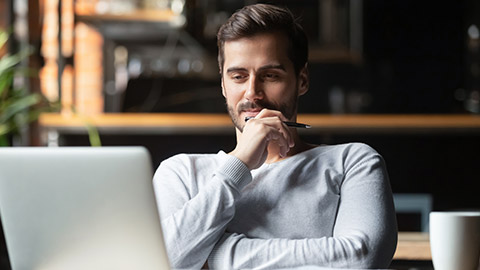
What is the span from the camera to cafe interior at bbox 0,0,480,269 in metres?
3.37

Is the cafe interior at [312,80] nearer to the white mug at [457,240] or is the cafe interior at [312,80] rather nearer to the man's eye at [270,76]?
the man's eye at [270,76]

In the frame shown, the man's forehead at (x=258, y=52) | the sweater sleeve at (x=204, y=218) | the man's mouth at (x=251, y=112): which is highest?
the man's forehead at (x=258, y=52)

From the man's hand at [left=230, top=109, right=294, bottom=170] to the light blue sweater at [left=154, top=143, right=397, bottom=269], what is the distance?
3cm

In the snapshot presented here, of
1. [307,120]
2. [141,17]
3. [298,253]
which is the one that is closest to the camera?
[298,253]

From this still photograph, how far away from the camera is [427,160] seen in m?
3.49

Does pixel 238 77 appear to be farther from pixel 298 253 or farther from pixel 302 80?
pixel 298 253

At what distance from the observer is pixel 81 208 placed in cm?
97

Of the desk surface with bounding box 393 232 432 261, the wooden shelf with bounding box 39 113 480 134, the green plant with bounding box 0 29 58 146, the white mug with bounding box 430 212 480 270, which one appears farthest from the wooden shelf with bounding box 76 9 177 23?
the white mug with bounding box 430 212 480 270

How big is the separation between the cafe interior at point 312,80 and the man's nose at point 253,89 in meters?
1.86

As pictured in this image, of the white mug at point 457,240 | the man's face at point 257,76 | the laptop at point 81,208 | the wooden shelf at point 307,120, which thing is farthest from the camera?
the wooden shelf at point 307,120

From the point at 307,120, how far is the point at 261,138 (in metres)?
2.10

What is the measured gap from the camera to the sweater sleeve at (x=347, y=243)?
1198 millimetres

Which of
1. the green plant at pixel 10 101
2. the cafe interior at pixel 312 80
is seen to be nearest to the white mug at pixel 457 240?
the green plant at pixel 10 101

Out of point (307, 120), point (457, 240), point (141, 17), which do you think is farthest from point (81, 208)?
point (141, 17)
